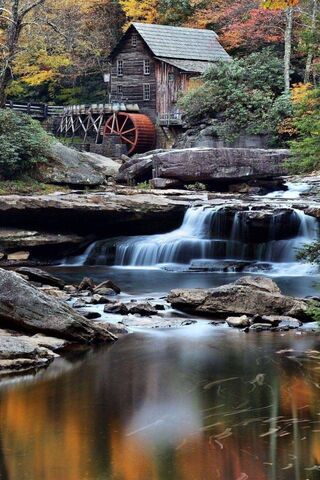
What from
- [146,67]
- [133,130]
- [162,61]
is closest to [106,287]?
[133,130]

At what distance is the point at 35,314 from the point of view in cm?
1055

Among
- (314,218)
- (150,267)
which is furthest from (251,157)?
(150,267)

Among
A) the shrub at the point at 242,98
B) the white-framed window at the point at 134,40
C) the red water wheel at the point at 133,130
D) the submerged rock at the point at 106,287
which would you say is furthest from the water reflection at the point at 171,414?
the white-framed window at the point at 134,40

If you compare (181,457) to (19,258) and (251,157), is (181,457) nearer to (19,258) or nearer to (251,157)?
(19,258)

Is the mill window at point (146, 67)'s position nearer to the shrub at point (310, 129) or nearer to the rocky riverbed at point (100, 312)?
the rocky riverbed at point (100, 312)

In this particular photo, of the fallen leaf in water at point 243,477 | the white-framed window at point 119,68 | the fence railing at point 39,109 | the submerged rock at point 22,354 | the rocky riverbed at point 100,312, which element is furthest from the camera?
the fence railing at point 39,109

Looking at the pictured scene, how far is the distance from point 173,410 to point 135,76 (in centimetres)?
3684

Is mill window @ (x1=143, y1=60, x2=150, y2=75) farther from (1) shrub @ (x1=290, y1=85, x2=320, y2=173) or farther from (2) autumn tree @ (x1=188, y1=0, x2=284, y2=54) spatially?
(1) shrub @ (x1=290, y1=85, x2=320, y2=173)

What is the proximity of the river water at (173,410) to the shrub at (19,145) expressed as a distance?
631 inches

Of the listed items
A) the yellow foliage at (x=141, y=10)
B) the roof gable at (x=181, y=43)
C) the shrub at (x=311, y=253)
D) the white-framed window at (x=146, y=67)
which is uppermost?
the yellow foliage at (x=141, y=10)

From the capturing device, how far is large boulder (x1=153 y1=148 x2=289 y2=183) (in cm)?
2716

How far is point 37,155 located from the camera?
2739 cm

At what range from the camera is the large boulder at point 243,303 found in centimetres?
1254

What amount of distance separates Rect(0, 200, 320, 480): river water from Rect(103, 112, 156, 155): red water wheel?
93.3ft
